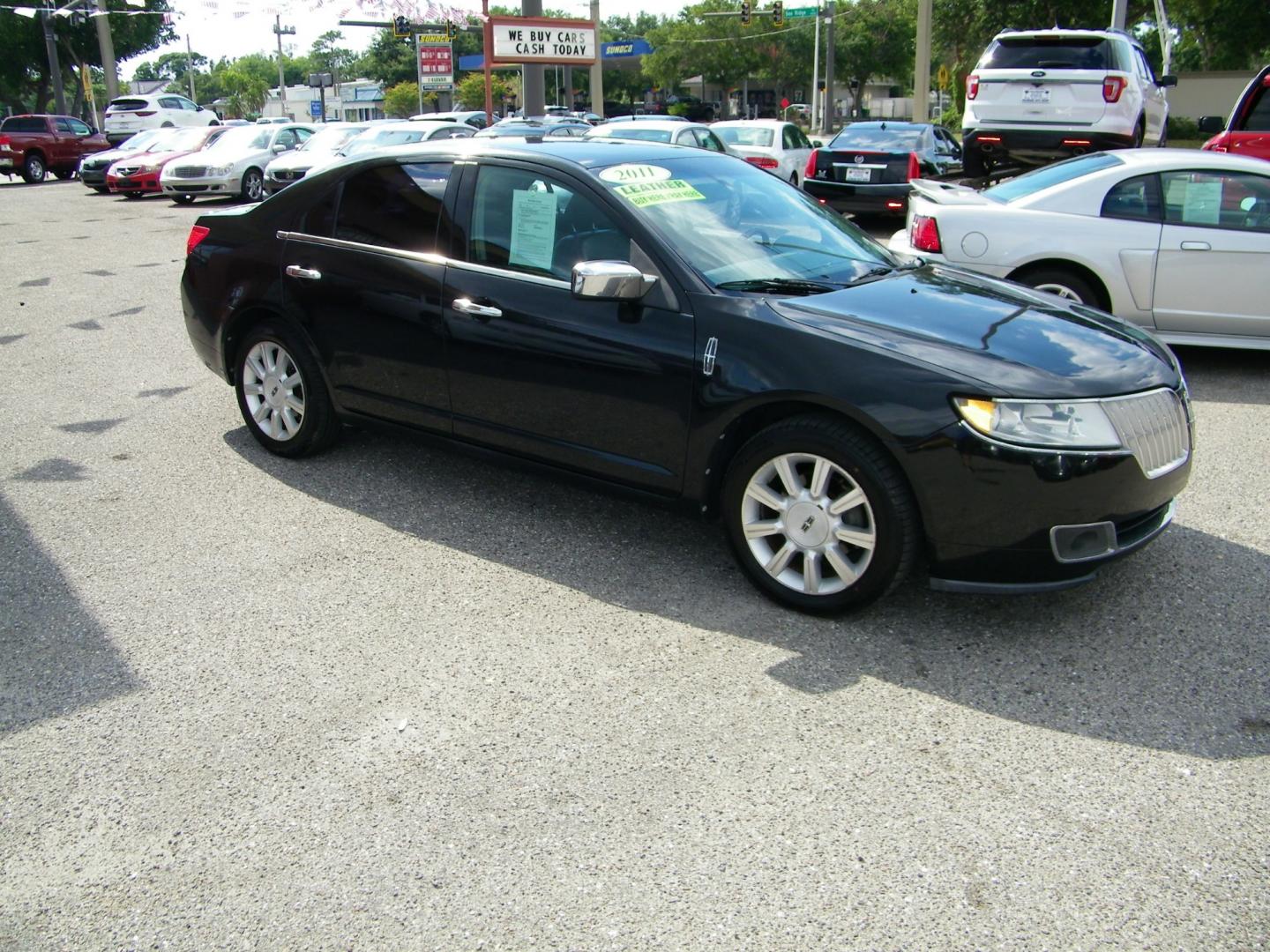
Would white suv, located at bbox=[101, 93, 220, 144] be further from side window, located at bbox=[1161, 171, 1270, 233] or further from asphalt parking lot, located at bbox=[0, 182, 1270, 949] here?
asphalt parking lot, located at bbox=[0, 182, 1270, 949]

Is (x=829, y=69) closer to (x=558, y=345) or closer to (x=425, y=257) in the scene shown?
(x=425, y=257)

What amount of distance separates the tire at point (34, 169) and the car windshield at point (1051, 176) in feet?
91.0

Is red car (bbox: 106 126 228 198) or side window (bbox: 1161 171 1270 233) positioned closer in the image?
side window (bbox: 1161 171 1270 233)

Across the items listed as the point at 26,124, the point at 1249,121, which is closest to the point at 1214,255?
the point at 1249,121

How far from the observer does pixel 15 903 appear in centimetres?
268

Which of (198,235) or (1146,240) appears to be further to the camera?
(1146,240)

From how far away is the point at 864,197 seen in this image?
546 inches

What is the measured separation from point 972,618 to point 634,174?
2.23 meters

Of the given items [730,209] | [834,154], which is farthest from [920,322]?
[834,154]

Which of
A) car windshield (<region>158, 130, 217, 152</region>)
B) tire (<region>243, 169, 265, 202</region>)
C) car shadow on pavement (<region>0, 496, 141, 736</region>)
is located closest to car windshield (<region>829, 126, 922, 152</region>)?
tire (<region>243, 169, 265, 202</region>)

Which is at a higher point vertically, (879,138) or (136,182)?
(879,138)

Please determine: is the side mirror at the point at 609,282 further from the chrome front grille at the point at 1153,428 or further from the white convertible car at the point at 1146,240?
the white convertible car at the point at 1146,240

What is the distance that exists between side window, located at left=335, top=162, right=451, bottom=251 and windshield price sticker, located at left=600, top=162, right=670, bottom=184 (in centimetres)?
81

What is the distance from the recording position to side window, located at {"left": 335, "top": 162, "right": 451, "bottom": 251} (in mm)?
4938
